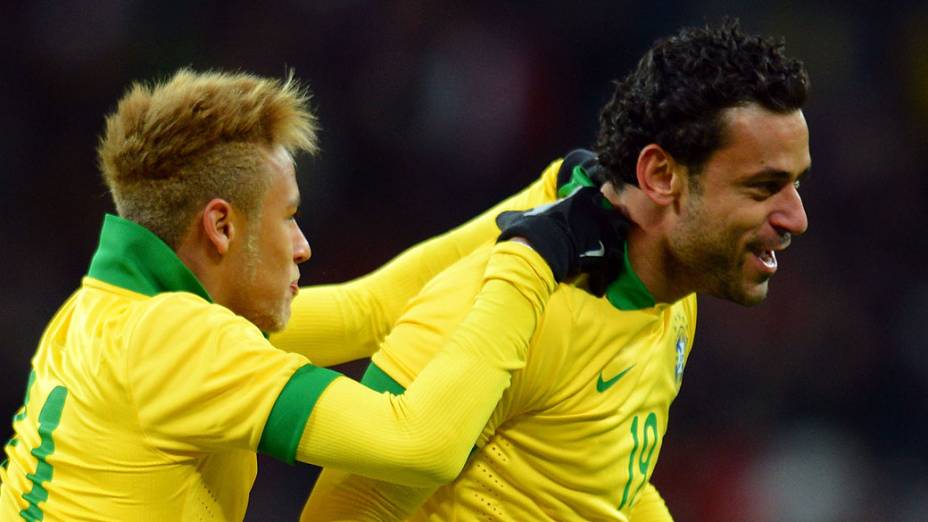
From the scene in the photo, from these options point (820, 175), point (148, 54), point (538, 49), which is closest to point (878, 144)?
point (820, 175)

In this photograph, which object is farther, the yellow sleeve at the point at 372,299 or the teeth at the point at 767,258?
the yellow sleeve at the point at 372,299

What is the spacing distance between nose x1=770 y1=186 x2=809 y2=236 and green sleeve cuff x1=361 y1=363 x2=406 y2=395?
2.26ft

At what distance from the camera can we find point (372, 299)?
2.48 metres

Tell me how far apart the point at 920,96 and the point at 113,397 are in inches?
176

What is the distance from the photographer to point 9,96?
495 centimetres

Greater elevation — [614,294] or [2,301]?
[614,294]

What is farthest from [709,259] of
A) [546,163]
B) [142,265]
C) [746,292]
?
[546,163]

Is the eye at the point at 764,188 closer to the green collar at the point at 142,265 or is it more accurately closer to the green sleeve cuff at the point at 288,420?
the green sleeve cuff at the point at 288,420

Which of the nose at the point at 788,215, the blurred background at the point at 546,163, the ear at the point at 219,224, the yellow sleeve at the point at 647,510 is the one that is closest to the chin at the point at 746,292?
the nose at the point at 788,215

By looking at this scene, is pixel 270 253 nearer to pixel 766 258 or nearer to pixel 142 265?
pixel 142 265

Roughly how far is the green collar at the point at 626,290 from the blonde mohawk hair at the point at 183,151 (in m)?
0.64

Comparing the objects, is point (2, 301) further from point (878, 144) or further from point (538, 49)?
point (878, 144)

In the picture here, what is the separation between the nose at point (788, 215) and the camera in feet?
Answer: 6.73

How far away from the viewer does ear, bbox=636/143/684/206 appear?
6.84 feet
